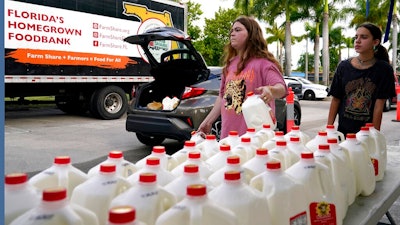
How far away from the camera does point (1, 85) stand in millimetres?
1049

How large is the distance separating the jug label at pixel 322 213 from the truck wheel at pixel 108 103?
1038cm

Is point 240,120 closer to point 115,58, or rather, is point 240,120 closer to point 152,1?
point 115,58

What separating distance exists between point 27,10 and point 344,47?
191 ft

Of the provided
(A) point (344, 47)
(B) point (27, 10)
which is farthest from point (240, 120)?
(A) point (344, 47)

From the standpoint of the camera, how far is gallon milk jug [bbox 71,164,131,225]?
4.35 feet

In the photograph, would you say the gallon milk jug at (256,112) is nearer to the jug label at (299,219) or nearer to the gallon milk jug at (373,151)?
the gallon milk jug at (373,151)

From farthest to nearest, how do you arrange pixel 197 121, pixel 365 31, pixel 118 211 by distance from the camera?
pixel 197 121 < pixel 365 31 < pixel 118 211

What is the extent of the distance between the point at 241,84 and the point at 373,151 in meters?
1.03

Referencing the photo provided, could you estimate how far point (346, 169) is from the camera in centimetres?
195

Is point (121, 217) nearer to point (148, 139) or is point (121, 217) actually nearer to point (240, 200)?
point (240, 200)

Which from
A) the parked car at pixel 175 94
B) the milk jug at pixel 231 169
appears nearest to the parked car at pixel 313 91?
the parked car at pixel 175 94

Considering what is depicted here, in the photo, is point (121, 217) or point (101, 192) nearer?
point (121, 217)

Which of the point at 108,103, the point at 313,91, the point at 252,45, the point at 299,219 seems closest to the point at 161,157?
the point at 299,219

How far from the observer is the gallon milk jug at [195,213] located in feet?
3.91
